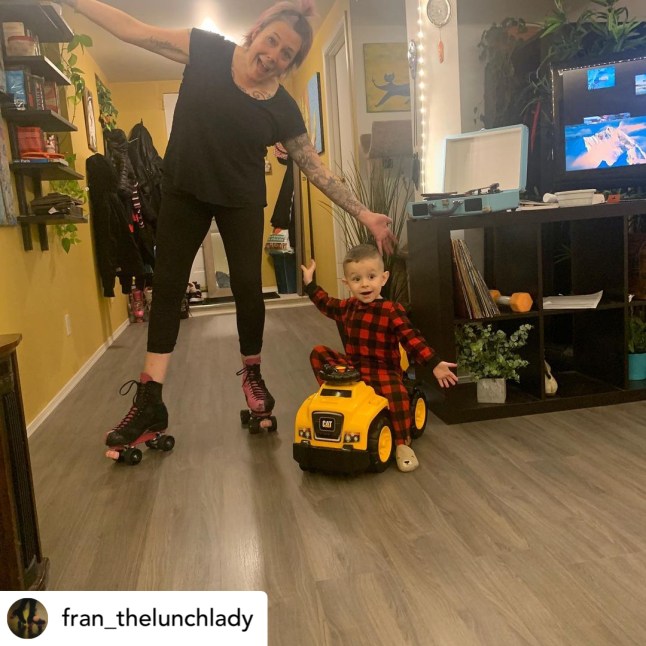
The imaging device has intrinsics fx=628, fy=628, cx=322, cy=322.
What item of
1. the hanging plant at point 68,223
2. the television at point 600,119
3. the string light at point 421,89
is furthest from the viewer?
the hanging plant at point 68,223

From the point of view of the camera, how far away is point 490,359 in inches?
88.2

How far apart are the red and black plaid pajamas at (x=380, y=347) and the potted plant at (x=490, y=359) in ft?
1.03

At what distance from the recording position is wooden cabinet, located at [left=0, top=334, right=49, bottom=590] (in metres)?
A: 1.09

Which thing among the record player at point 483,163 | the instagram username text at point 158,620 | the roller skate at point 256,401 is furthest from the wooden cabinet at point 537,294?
the instagram username text at point 158,620

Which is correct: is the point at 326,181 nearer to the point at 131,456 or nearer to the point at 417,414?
the point at 417,414

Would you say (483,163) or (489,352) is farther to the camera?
(483,163)

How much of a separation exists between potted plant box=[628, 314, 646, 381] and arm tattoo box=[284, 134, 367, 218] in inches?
44.3

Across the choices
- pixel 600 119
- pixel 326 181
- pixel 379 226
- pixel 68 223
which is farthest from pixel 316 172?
pixel 68 223

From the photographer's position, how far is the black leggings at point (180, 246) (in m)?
2.00

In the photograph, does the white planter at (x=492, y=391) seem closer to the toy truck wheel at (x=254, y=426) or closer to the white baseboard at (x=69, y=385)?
the toy truck wheel at (x=254, y=426)

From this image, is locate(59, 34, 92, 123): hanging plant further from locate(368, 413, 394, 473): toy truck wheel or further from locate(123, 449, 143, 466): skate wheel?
locate(368, 413, 394, 473): toy truck wheel

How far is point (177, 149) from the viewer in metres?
1.97

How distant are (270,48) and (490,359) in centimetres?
128

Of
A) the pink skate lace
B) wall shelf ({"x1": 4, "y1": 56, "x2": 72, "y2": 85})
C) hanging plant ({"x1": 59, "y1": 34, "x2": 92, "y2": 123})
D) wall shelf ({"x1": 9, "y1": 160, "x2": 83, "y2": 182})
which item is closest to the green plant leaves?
the pink skate lace
